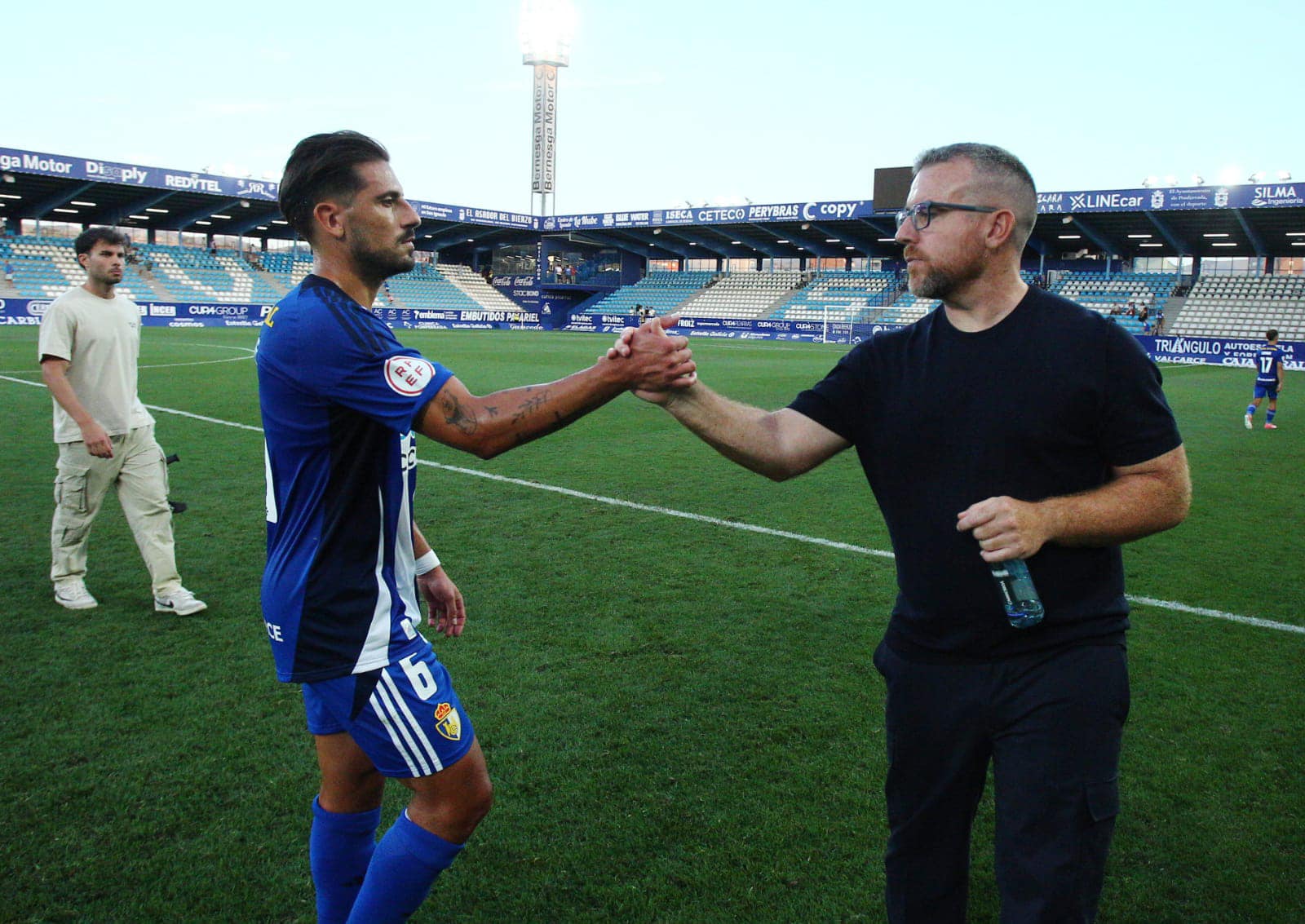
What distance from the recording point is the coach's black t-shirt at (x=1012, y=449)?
2.25m

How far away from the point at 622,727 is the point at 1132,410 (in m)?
2.80

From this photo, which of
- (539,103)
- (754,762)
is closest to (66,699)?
(754,762)

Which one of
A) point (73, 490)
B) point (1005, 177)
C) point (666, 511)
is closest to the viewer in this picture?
point (1005, 177)

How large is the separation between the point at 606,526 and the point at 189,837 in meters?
4.90

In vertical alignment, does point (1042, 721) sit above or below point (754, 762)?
above

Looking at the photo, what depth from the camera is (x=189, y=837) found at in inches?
133

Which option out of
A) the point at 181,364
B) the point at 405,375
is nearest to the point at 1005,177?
the point at 405,375

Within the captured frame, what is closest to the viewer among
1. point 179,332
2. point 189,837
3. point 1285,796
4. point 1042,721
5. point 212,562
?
point 1042,721

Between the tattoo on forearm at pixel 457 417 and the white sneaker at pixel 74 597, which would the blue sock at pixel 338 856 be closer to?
the tattoo on forearm at pixel 457 417

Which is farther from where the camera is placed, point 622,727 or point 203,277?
point 203,277

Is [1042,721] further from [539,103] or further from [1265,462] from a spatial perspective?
[539,103]

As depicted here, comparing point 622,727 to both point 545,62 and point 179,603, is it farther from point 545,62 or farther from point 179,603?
point 545,62

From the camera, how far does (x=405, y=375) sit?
225 cm

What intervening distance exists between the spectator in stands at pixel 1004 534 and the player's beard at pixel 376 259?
30.1 inches
